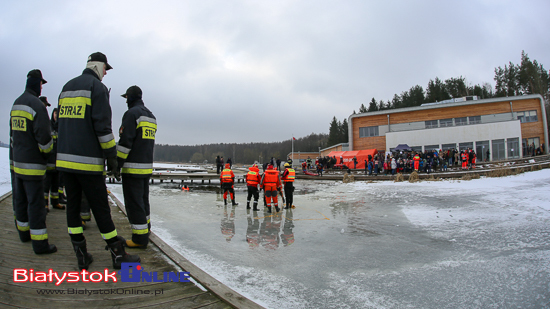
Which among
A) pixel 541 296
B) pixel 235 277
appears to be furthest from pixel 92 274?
pixel 541 296

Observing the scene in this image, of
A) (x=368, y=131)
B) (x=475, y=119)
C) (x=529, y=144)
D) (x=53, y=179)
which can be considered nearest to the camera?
(x=53, y=179)

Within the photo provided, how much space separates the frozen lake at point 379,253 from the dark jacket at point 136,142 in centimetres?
159

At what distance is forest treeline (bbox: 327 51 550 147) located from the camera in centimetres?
5700

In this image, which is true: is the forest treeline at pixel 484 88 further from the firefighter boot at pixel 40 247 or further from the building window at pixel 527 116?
the firefighter boot at pixel 40 247

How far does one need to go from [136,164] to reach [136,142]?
31cm

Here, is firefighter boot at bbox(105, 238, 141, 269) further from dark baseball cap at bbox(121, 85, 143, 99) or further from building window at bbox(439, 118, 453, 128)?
building window at bbox(439, 118, 453, 128)

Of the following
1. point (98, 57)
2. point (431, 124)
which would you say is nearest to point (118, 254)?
point (98, 57)

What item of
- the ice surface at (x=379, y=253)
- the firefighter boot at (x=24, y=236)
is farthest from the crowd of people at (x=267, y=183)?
the firefighter boot at (x=24, y=236)

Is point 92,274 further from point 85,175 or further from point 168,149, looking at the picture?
point 168,149

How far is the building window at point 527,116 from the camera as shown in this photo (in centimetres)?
3119

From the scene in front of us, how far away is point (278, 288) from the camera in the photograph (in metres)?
3.40

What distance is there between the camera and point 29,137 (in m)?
3.50

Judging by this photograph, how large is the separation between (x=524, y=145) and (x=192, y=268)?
38.1 metres

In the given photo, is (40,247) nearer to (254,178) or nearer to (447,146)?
(254,178)
